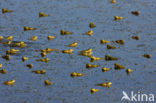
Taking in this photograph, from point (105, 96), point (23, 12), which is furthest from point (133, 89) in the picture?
point (23, 12)

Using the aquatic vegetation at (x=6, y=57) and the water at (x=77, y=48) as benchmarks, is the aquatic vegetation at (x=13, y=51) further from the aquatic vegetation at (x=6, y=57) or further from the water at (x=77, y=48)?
the aquatic vegetation at (x=6, y=57)

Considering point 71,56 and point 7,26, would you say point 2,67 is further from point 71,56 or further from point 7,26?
point 7,26
